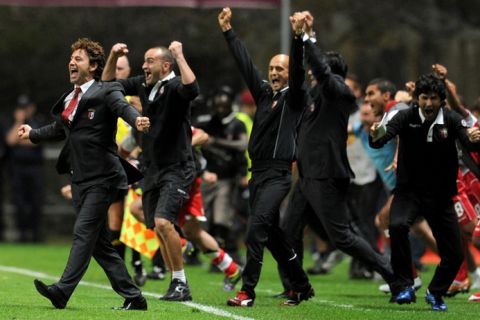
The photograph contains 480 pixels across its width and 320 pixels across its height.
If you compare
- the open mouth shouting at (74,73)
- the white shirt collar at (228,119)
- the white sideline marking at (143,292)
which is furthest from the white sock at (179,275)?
the white shirt collar at (228,119)

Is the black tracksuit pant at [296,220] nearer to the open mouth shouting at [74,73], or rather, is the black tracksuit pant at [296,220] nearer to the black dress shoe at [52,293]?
the black dress shoe at [52,293]

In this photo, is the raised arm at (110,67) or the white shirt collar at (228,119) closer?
the raised arm at (110,67)

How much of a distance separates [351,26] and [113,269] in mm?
12348

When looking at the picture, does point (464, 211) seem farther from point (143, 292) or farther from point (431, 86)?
point (143, 292)

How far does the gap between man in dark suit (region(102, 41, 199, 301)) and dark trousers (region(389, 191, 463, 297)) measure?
1904 mm

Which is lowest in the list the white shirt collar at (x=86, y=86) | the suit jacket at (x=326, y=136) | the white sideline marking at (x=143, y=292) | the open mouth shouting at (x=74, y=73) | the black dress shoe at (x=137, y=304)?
the white sideline marking at (x=143, y=292)

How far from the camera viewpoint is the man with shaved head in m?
12.1

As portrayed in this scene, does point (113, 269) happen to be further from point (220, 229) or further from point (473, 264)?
point (220, 229)

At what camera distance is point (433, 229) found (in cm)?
1225

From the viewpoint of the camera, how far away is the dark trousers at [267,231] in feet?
39.7

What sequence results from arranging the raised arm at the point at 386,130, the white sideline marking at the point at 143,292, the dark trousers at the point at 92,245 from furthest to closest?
the raised arm at the point at 386,130, the white sideline marking at the point at 143,292, the dark trousers at the point at 92,245

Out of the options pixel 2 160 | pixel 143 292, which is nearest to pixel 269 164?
pixel 143 292

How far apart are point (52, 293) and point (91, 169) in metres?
1.02

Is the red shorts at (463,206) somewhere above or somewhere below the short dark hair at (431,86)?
below
